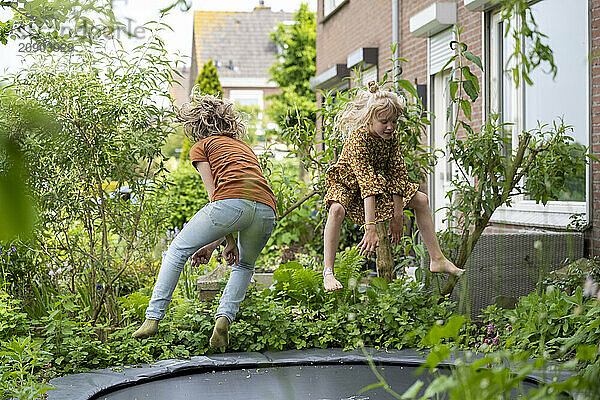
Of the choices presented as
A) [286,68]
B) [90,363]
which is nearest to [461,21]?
[90,363]

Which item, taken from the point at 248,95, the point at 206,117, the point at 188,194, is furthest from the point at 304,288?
the point at 248,95

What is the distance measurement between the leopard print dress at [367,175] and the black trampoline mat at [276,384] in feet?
2.96

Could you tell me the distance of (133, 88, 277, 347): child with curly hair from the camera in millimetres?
3834

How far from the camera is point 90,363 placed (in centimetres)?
388

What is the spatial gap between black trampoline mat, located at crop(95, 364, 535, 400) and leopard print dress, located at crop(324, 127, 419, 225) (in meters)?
0.90

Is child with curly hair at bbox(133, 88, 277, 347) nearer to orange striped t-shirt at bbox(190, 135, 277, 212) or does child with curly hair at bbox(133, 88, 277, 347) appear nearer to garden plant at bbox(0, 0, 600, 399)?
orange striped t-shirt at bbox(190, 135, 277, 212)

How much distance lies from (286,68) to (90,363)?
63.4ft

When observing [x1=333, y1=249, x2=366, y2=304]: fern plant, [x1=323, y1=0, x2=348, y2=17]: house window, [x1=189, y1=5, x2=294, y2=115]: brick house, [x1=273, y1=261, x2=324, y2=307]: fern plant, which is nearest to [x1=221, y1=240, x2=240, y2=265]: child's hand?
[x1=273, y1=261, x2=324, y2=307]: fern plant

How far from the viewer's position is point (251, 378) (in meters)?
3.72

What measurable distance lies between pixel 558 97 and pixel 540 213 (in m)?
0.84

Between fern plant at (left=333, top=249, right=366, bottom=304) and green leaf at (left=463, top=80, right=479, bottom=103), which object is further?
fern plant at (left=333, top=249, right=366, bottom=304)

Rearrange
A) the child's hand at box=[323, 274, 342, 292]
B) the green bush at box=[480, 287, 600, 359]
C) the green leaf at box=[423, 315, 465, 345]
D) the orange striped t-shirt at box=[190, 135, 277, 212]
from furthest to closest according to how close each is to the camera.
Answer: the child's hand at box=[323, 274, 342, 292], the orange striped t-shirt at box=[190, 135, 277, 212], the green bush at box=[480, 287, 600, 359], the green leaf at box=[423, 315, 465, 345]

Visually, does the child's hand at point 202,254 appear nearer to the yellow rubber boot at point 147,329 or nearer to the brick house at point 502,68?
the yellow rubber boot at point 147,329

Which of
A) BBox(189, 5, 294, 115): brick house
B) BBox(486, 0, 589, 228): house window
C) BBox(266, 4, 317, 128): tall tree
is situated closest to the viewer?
BBox(486, 0, 589, 228): house window
